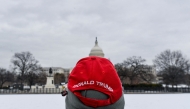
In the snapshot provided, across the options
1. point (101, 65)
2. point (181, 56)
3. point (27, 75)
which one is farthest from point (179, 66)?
point (101, 65)

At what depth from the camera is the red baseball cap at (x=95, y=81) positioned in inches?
80.9

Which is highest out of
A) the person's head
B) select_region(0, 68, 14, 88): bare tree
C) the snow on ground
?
select_region(0, 68, 14, 88): bare tree

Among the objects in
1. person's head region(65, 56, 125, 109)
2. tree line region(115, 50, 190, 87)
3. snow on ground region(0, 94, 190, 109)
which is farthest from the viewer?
tree line region(115, 50, 190, 87)

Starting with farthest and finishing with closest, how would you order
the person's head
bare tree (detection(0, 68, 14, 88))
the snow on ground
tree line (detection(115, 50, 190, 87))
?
bare tree (detection(0, 68, 14, 88)) → tree line (detection(115, 50, 190, 87)) → the snow on ground → the person's head

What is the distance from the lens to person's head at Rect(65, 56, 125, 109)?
2049 mm

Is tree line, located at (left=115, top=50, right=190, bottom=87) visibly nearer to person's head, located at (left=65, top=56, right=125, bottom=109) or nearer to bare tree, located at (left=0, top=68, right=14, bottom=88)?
bare tree, located at (left=0, top=68, right=14, bottom=88)

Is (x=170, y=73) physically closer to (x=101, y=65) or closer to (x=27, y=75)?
(x=27, y=75)

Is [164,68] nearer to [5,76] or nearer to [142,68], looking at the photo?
[142,68]

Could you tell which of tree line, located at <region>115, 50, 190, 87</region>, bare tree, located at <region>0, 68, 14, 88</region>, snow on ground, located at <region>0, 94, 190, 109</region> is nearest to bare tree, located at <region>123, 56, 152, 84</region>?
tree line, located at <region>115, 50, 190, 87</region>

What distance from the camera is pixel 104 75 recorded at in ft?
6.93

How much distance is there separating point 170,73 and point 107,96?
283ft

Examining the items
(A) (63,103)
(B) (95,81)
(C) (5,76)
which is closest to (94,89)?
(B) (95,81)

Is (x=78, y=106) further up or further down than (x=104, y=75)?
further down

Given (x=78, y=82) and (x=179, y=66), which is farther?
(x=179, y=66)
